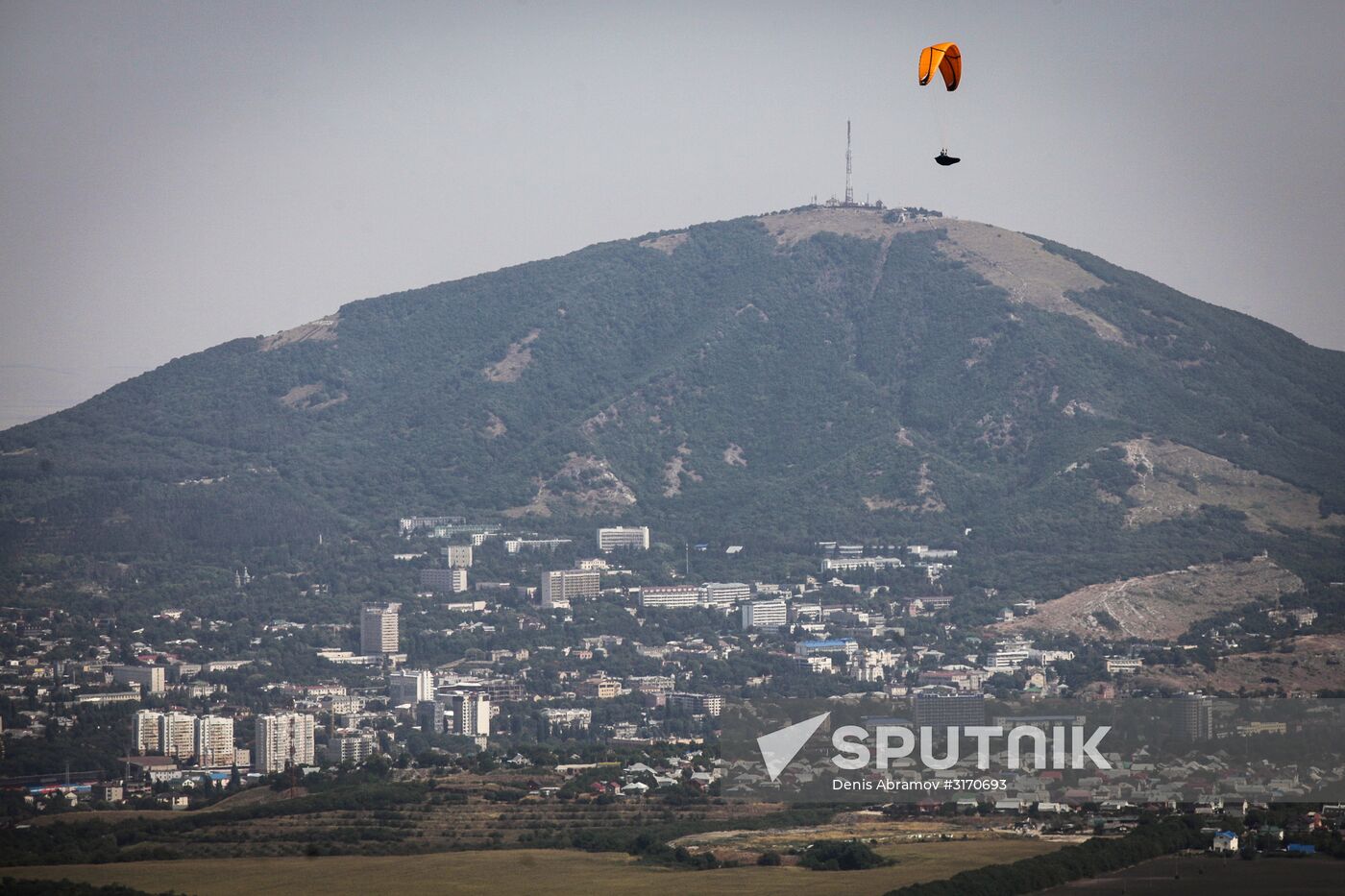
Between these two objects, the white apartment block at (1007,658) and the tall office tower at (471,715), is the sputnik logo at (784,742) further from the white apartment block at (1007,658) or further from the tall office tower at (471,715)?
the white apartment block at (1007,658)

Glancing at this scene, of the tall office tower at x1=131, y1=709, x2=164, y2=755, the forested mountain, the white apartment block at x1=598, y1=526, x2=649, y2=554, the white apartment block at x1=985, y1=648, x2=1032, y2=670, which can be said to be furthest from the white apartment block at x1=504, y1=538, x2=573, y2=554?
the tall office tower at x1=131, y1=709, x2=164, y2=755

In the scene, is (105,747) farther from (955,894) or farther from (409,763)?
(955,894)

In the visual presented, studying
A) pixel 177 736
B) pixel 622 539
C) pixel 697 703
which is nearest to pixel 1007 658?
pixel 697 703

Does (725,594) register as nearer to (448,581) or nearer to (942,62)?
(448,581)

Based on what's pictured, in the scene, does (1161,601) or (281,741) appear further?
(1161,601)

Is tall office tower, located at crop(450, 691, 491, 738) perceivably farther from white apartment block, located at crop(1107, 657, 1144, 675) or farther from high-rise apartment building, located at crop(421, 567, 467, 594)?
high-rise apartment building, located at crop(421, 567, 467, 594)

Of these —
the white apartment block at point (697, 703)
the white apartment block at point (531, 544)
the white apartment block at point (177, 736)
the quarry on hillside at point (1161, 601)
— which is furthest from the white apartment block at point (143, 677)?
the quarry on hillside at point (1161, 601)

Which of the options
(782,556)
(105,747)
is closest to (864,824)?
(105,747)
